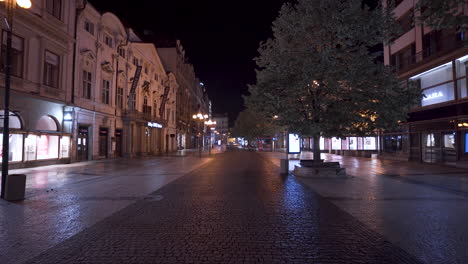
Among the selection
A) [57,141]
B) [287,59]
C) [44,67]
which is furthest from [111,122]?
[287,59]

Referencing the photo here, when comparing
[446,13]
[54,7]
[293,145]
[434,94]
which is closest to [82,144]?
[54,7]

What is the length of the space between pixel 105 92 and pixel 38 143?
960 centimetres

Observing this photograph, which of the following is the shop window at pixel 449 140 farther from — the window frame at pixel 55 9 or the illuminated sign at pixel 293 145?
the window frame at pixel 55 9

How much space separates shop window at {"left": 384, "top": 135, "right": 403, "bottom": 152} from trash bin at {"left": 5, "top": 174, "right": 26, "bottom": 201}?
2701cm

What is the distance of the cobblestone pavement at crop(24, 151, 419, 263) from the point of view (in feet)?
15.7

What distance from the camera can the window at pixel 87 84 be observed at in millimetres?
23750

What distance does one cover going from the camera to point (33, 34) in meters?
17.9

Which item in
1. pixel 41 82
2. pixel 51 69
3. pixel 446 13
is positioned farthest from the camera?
pixel 51 69

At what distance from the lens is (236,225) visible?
6.53 meters

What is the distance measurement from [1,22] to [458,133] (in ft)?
90.7

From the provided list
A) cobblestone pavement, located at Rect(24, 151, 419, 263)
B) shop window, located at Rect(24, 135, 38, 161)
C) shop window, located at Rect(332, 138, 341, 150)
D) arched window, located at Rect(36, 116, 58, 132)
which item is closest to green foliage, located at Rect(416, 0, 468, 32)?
cobblestone pavement, located at Rect(24, 151, 419, 263)

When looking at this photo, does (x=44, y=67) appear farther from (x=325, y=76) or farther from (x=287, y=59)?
(x=325, y=76)

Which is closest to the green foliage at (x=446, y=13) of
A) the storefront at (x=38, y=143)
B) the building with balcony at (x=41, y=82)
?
the storefront at (x=38, y=143)

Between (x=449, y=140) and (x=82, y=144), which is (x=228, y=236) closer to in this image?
(x=449, y=140)
